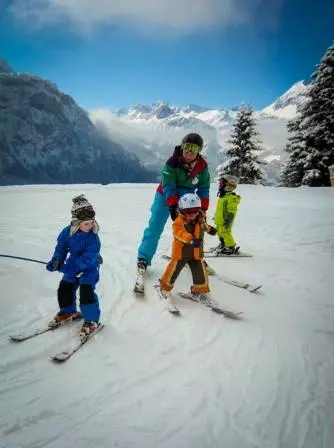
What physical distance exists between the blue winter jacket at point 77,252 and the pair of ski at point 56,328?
22.7 inches

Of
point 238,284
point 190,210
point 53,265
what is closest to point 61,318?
point 53,265

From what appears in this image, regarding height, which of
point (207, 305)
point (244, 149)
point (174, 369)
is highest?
point (244, 149)

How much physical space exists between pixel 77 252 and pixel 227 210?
390cm

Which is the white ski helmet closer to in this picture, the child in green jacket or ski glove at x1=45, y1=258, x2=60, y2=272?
ski glove at x1=45, y1=258, x2=60, y2=272

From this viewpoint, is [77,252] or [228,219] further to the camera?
[228,219]

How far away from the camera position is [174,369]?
292 cm

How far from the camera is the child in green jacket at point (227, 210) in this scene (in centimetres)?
670

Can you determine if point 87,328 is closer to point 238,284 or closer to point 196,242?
point 196,242

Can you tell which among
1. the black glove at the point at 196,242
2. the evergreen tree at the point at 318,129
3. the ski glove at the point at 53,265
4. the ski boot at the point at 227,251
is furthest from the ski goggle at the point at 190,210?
the evergreen tree at the point at 318,129

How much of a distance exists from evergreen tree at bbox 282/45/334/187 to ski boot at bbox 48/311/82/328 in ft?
89.5

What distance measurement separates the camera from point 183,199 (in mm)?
4199

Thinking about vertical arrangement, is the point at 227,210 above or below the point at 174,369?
above

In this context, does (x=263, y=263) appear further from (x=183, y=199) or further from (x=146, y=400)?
(x=146, y=400)

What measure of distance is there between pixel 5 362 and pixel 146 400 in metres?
1.33
